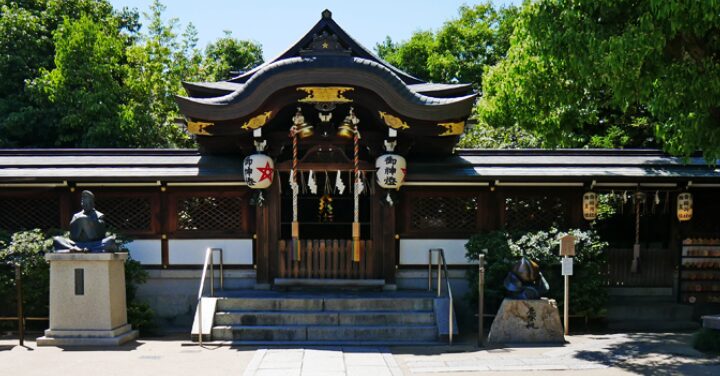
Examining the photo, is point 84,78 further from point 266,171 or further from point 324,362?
point 324,362

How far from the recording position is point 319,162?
12.0m

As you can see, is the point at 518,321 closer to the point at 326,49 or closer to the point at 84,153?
the point at 326,49

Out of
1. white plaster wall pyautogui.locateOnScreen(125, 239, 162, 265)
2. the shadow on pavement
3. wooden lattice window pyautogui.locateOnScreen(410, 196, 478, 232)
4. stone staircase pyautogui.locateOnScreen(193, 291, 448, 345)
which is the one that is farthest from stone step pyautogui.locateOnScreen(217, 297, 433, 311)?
the shadow on pavement

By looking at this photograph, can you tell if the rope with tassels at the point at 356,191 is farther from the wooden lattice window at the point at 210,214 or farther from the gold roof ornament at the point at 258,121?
the wooden lattice window at the point at 210,214

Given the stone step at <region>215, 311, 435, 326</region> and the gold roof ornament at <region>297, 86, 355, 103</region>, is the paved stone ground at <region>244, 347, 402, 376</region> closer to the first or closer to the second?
the stone step at <region>215, 311, 435, 326</region>

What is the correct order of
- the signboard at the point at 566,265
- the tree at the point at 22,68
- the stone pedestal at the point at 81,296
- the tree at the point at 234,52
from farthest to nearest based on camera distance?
the tree at the point at 234,52 → the tree at the point at 22,68 → the signboard at the point at 566,265 → the stone pedestal at the point at 81,296

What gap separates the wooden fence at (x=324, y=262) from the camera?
475 inches

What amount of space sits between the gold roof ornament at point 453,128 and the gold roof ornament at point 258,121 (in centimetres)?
338

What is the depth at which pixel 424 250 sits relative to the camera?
1248 centimetres

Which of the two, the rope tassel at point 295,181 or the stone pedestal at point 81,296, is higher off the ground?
the rope tassel at point 295,181

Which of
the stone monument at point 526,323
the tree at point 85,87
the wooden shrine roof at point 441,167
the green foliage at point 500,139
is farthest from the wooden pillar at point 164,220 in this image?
the green foliage at point 500,139

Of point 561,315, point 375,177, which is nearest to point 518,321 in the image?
point 561,315

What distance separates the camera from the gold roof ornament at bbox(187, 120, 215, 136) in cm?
1156

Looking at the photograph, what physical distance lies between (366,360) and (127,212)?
6.64m
